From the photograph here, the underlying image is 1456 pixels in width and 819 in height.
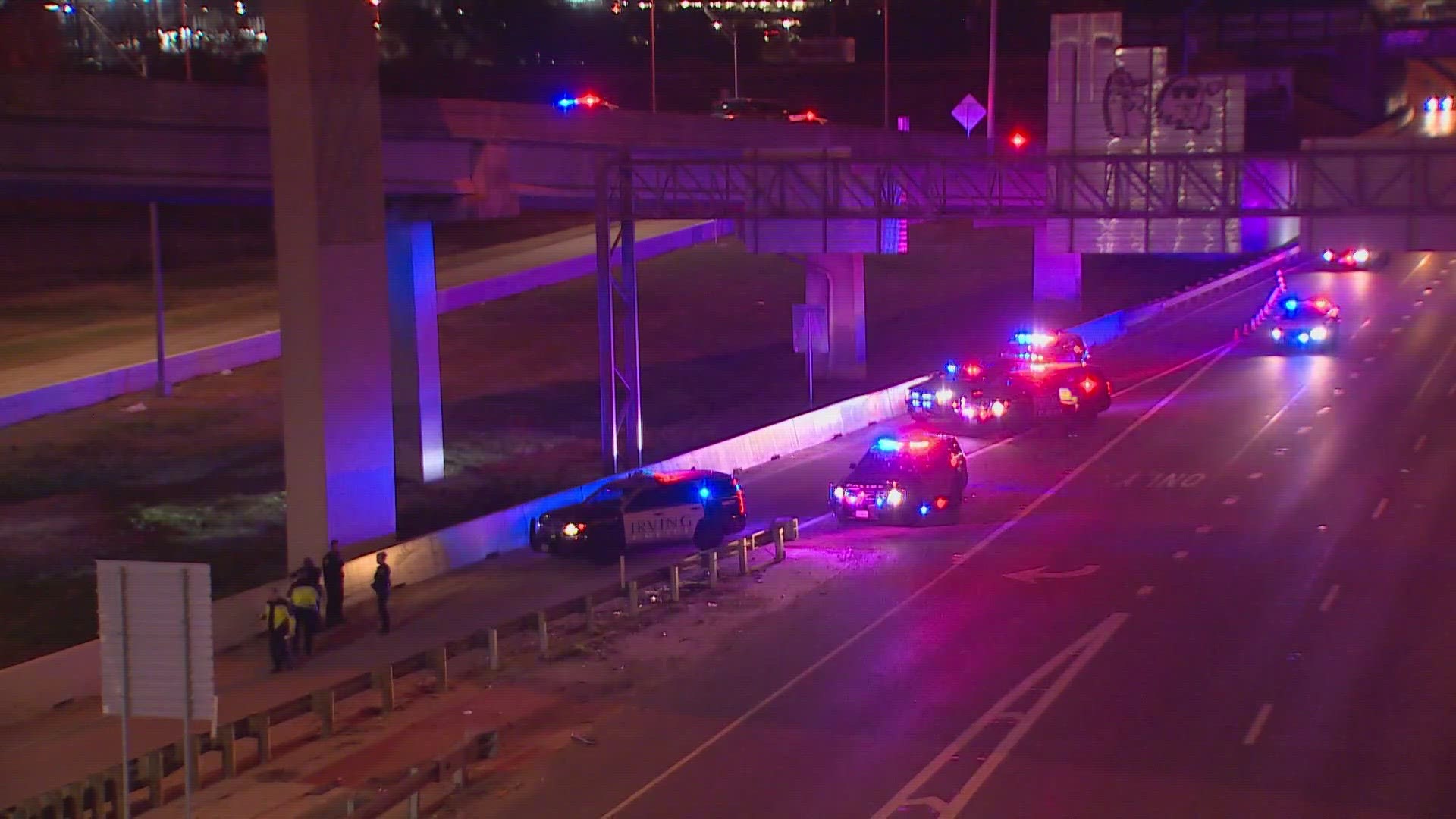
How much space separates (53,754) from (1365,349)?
43110mm

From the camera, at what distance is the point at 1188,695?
18141 mm

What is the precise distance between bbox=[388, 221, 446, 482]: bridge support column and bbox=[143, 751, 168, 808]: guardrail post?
19493mm

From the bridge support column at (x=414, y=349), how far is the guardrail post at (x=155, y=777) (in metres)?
19.5

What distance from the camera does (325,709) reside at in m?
17.2

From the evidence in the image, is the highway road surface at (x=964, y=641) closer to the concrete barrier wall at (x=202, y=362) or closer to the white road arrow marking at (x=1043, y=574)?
the white road arrow marking at (x=1043, y=574)

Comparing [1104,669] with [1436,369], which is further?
[1436,369]

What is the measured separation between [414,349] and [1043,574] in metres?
15.7

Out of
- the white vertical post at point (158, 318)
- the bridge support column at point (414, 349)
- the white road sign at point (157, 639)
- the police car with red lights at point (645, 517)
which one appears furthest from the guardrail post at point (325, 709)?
the white vertical post at point (158, 318)

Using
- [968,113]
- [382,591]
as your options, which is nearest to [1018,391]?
[382,591]

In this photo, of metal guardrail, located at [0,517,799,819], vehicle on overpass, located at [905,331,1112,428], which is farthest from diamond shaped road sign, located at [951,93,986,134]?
metal guardrail, located at [0,517,799,819]

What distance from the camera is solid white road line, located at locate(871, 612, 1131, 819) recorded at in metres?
14.8

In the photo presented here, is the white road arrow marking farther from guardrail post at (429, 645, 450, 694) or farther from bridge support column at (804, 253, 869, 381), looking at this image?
bridge support column at (804, 253, 869, 381)

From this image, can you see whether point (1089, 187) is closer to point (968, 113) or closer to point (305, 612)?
point (305, 612)

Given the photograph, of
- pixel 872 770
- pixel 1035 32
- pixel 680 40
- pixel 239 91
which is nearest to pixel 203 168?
pixel 239 91
